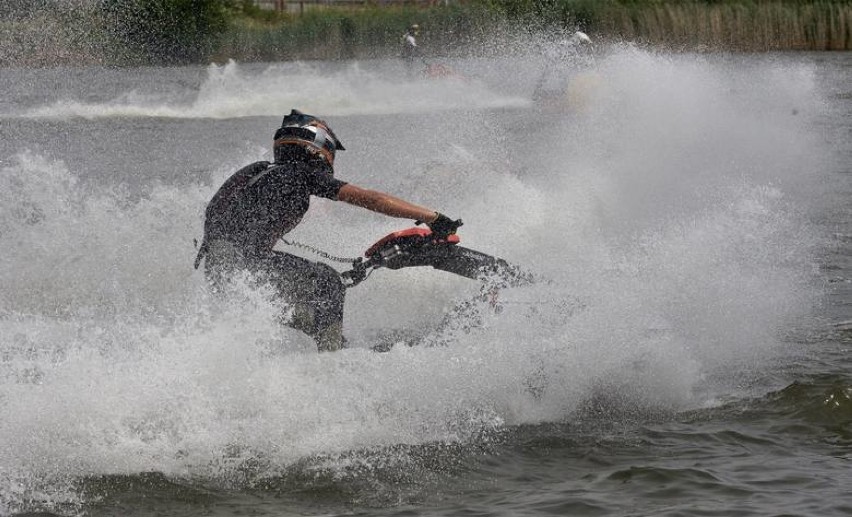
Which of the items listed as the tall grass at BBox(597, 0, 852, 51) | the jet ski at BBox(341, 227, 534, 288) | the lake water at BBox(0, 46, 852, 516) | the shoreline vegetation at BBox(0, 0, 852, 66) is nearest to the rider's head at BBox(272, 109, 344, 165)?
the jet ski at BBox(341, 227, 534, 288)

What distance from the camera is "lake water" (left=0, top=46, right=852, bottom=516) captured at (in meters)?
6.12

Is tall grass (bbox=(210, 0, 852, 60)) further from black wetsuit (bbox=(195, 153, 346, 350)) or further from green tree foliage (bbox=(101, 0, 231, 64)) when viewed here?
black wetsuit (bbox=(195, 153, 346, 350))

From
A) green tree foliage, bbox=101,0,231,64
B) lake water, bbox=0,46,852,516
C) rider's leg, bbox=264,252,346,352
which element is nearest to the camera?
lake water, bbox=0,46,852,516

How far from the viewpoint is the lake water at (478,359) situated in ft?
20.1

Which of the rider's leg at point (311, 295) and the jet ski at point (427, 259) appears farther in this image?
the jet ski at point (427, 259)

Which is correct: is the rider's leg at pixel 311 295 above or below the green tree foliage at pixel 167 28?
below

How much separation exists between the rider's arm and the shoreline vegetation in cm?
3254

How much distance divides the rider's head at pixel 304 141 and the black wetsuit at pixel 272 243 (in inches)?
5.5

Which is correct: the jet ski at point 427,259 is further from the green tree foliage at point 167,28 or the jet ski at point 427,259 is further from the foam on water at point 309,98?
the green tree foliage at point 167,28

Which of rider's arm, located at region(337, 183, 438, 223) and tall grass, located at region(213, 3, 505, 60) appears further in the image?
tall grass, located at region(213, 3, 505, 60)

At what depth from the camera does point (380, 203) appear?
7.47m

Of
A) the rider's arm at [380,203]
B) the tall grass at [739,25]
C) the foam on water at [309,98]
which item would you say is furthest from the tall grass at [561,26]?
the rider's arm at [380,203]

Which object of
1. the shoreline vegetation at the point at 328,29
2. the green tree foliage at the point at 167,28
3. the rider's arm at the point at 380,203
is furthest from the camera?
the green tree foliage at the point at 167,28

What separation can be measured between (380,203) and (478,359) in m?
1.10
